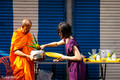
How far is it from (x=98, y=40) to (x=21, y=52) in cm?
271

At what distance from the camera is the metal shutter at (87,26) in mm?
7055

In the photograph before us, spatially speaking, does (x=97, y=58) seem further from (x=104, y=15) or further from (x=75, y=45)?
(x=75, y=45)

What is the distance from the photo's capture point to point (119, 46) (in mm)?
7066

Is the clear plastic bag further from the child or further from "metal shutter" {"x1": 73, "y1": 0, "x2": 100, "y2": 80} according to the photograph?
"metal shutter" {"x1": 73, "y1": 0, "x2": 100, "y2": 80}

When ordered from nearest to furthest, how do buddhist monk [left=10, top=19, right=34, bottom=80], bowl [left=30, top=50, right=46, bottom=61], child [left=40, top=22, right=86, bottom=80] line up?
child [left=40, top=22, right=86, bottom=80]
bowl [left=30, top=50, right=46, bottom=61]
buddhist monk [left=10, top=19, right=34, bottom=80]

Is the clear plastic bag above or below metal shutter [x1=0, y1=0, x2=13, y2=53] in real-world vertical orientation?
below

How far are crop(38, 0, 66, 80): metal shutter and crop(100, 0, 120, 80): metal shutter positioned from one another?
47.5 inches

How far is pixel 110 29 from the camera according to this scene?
23.2ft

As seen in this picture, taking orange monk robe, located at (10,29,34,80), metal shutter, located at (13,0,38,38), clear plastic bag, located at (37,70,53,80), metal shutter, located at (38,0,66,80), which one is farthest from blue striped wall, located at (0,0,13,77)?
clear plastic bag, located at (37,70,53,80)

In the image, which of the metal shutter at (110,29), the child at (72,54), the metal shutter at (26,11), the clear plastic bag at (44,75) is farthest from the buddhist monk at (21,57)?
the metal shutter at (110,29)

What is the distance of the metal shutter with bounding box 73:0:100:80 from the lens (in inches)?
278

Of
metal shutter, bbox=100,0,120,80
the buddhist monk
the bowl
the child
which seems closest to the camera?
the child

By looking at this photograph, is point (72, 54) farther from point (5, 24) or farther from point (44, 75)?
point (5, 24)

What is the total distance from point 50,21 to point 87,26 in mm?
1129
